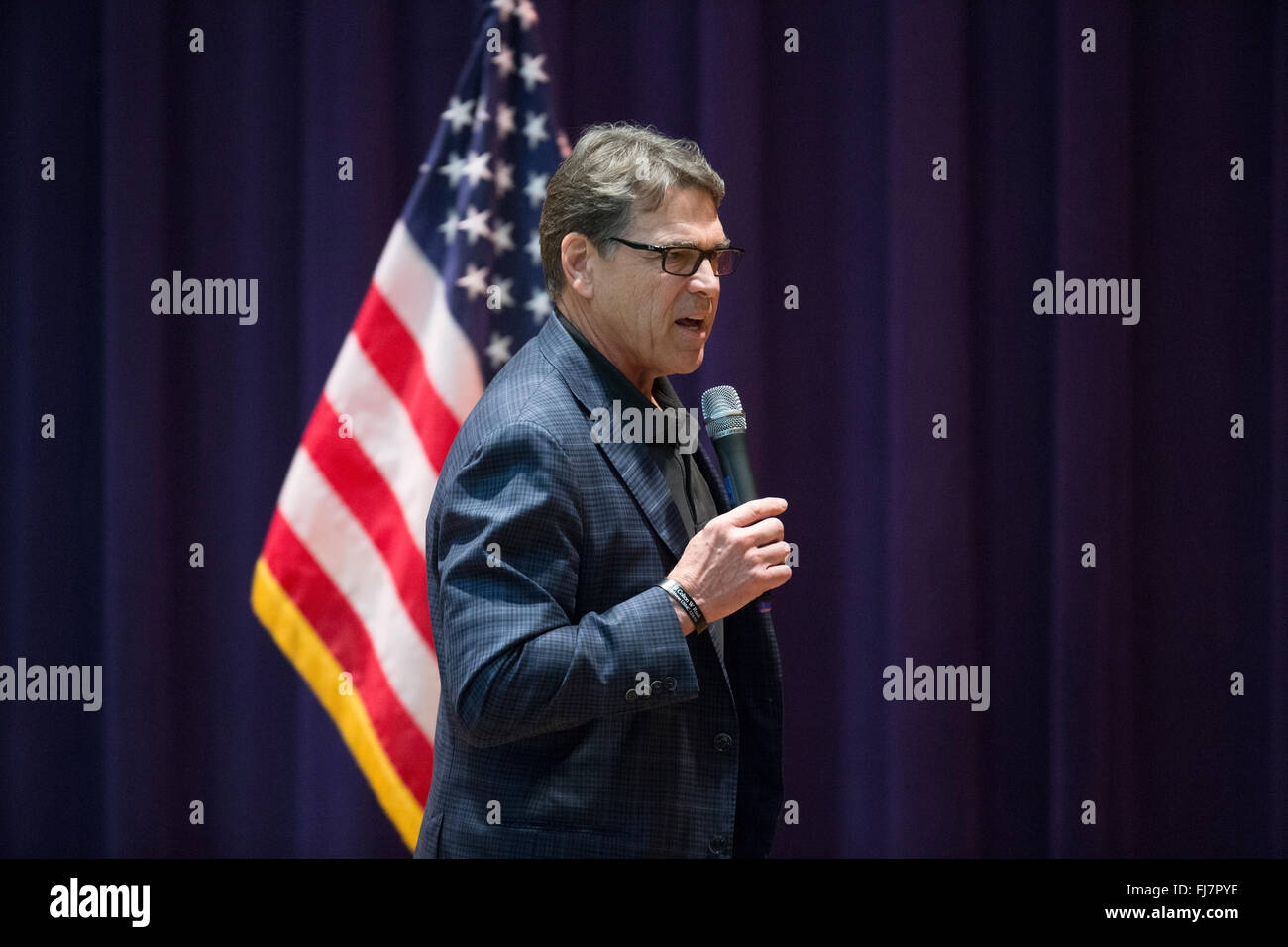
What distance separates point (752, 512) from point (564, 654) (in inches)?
11.9

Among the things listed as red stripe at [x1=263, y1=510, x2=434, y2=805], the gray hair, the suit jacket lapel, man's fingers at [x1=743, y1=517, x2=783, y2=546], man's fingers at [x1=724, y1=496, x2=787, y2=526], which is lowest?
red stripe at [x1=263, y1=510, x2=434, y2=805]

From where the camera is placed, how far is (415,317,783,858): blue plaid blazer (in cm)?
129

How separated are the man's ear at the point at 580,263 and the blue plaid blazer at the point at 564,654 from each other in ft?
0.22

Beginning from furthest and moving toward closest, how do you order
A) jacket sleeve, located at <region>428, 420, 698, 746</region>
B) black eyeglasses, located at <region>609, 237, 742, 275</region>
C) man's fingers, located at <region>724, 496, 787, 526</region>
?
1. black eyeglasses, located at <region>609, 237, 742, 275</region>
2. man's fingers, located at <region>724, 496, 787, 526</region>
3. jacket sleeve, located at <region>428, 420, 698, 746</region>

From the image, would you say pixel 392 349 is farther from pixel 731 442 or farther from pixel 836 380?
pixel 731 442

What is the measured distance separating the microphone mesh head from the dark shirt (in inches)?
1.8

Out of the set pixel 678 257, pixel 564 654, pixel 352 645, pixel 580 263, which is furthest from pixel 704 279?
pixel 352 645

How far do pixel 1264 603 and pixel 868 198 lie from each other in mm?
1410

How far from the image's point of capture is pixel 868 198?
2.69 metres

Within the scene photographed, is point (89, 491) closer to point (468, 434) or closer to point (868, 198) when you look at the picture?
point (468, 434)

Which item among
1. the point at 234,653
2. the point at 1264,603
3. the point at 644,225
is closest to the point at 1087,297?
the point at 1264,603

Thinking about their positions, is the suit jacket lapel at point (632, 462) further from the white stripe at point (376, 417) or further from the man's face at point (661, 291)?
the white stripe at point (376, 417)

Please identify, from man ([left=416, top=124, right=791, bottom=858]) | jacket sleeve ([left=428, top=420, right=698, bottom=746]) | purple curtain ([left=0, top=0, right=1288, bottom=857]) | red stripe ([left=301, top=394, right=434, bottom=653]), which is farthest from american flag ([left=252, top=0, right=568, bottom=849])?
jacket sleeve ([left=428, top=420, right=698, bottom=746])

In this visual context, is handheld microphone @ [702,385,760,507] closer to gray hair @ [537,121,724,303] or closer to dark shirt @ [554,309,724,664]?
dark shirt @ [554,309,724,664]
